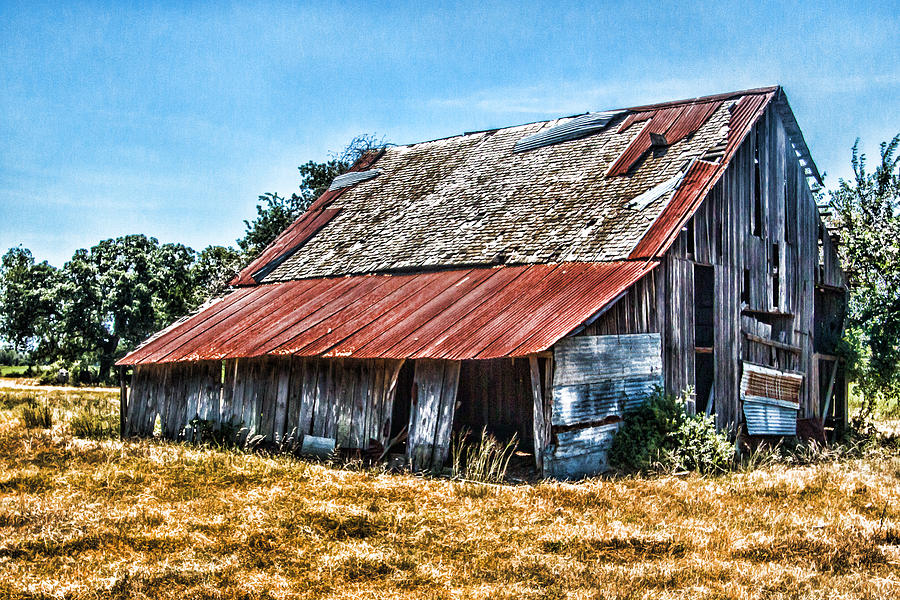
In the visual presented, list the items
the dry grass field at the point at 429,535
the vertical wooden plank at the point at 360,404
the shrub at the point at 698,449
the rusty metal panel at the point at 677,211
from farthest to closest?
the rusty metal panel at the point at 677,211, the vertical wooden plank at the point at 360,404, the shrub at the point at 698,449, the dry grass field at the point at 429,535

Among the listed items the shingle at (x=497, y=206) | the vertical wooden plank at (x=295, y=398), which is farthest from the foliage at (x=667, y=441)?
the vertical wooden plank at (x=295, y=398)

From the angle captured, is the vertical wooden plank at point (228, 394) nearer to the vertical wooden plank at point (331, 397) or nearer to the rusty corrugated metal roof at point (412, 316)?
the rusty corrugated metal roof at point (412, 316)

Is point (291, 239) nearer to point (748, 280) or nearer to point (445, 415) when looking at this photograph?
point (445, 415)

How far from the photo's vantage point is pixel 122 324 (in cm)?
4194

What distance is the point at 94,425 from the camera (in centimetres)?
1869

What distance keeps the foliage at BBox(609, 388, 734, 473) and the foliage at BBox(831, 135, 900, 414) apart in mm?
7477

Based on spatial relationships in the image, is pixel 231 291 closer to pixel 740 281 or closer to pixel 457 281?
pixel 457 281

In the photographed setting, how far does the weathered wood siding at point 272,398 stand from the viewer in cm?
1412

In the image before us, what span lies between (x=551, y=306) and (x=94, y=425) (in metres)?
→ 11.2

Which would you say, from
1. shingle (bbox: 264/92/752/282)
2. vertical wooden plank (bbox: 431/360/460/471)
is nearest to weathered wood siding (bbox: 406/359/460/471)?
vertical wooden plank (bbox: 431/360/460/471)

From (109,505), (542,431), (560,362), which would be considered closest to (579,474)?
(542,431)

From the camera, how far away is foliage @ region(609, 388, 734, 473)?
43.2 ft

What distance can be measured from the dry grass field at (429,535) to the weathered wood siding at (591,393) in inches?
29.7

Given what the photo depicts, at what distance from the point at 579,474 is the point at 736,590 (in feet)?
17.5
